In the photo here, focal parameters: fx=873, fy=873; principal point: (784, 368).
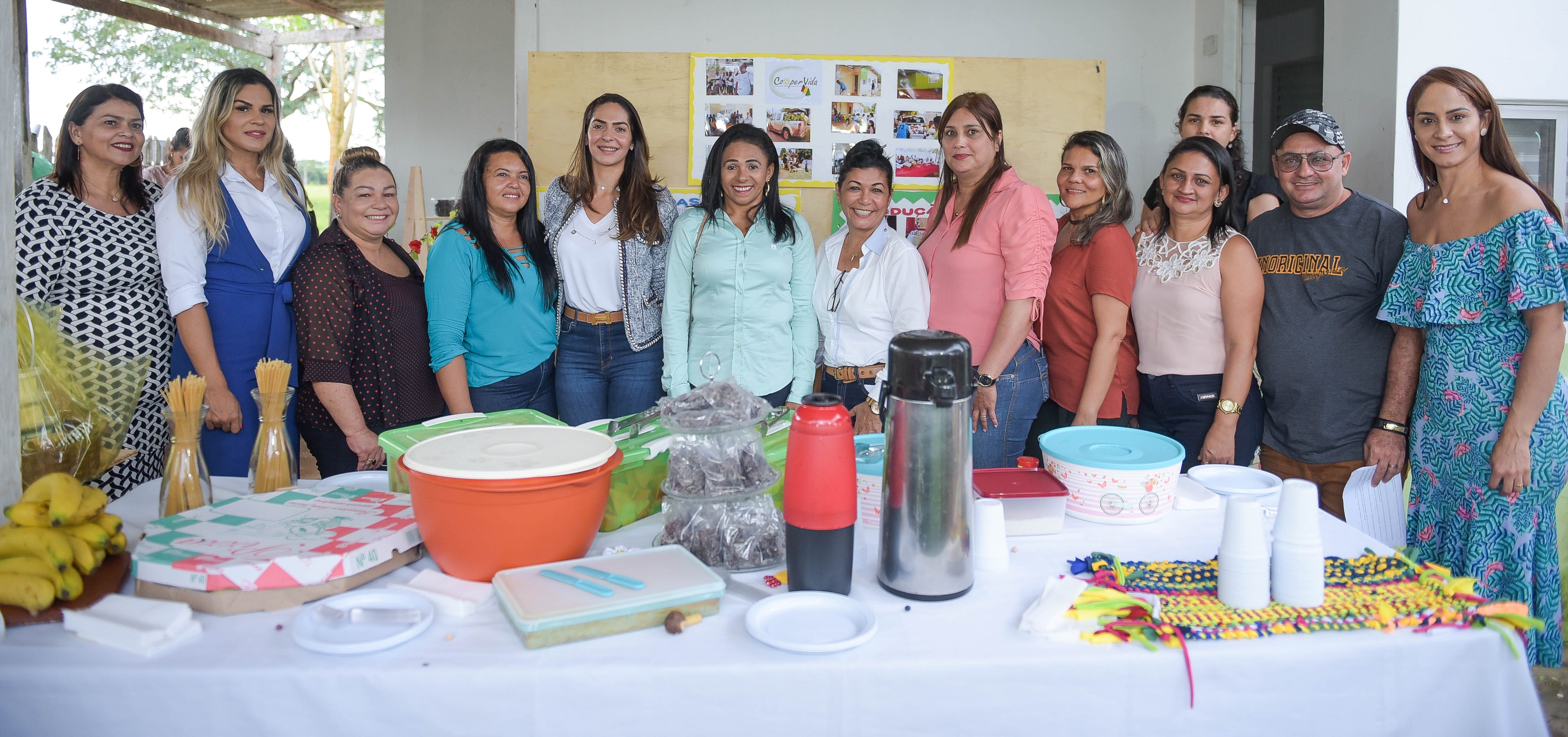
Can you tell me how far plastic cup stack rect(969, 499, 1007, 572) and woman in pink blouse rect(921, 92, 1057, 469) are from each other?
1.07 metres

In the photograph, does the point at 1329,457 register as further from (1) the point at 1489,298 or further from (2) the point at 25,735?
(2) the point at 25,735

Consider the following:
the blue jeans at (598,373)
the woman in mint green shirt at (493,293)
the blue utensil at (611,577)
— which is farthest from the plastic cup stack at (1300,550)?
the woman in mint green shirt at (493,293)

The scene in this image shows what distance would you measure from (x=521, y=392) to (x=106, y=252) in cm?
119

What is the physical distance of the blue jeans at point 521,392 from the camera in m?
2.65

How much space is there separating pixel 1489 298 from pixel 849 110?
2.83 m

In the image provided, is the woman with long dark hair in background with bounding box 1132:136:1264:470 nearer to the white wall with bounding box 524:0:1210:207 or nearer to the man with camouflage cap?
the man with camouflage cap

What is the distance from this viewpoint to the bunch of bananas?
1.20 meters

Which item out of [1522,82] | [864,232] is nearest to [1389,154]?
[1522,82]

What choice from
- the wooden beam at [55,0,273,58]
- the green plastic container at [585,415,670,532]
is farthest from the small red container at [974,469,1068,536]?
the wooden beam at [55,0,273,58]

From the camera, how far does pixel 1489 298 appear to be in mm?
2074

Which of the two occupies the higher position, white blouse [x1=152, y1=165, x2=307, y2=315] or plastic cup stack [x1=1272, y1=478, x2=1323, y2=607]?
white blouse [x1=152, y1=165, x2=307, y2=315]

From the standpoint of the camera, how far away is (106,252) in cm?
246

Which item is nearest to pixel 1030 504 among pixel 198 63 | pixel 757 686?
pixel 757 686

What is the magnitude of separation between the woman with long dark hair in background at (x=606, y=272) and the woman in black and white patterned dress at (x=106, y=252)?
44.8 inches
